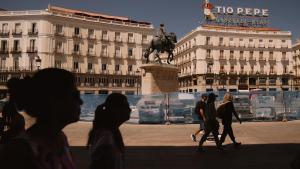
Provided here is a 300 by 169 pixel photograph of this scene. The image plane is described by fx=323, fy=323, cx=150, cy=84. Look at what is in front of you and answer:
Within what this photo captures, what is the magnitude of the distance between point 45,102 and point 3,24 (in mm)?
62835

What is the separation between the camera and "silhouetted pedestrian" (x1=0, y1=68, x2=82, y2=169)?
157 centimetres

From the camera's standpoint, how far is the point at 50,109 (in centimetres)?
164

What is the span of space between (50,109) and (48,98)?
0.19 feet

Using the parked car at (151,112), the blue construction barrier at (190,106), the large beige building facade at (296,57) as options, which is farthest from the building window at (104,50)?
the large beige building facade at (296,57)

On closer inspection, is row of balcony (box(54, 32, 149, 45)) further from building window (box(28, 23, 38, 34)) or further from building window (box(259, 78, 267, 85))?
building window (box(259, 78, 267, 85))

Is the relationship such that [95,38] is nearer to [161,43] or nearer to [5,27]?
[5,27]

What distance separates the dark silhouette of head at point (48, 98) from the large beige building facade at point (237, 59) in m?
65.1

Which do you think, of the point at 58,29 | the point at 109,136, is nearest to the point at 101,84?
the point at 58,29

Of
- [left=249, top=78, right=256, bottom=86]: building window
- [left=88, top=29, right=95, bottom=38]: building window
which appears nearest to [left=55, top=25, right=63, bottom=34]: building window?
[left=88, top=29, right=95, bottom=38]: building window

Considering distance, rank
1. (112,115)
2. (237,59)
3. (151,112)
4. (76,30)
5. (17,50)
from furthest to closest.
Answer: (237,59) < (76,30) < (17,50) < (151,112) < (112,115)

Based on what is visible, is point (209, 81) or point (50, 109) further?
point (209, 81)

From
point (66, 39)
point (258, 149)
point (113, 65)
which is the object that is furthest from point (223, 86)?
point (258, 149)

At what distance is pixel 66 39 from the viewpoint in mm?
58375

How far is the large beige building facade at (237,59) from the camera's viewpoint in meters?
66.7
